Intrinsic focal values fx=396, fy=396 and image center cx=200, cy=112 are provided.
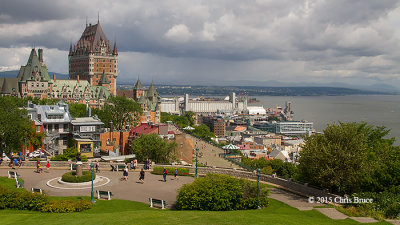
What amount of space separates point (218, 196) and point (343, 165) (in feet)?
36.7

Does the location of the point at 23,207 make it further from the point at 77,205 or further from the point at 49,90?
the point at 49,90

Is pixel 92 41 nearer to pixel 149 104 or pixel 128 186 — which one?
pixel 149 104

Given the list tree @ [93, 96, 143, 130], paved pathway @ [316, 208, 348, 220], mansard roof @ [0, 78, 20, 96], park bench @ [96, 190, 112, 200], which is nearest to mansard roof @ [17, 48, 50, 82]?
mansard roof @ [0, 78, 20, 96]

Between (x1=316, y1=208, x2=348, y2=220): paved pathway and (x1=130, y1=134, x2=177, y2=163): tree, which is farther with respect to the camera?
(x1=130, y1=134, x2=177, y2=163): tree

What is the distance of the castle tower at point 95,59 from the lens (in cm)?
14338

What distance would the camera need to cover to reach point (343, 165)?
29.6 m

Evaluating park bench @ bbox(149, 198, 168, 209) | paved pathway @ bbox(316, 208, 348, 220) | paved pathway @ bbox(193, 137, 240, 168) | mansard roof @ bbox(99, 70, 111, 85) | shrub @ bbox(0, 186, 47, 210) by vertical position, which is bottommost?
paved pathway @ bbox(193, 137, 240, 168)

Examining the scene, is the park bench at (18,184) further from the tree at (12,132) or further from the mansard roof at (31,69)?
the mansard roof at (31,69)

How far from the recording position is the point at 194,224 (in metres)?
18.6

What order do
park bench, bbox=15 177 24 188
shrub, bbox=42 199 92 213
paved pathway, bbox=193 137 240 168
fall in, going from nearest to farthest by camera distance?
shrub, bbox=42 199 92 213 < park bench, bbox=15 177 24 188 < paved pathway, bbox=193 137 240 168

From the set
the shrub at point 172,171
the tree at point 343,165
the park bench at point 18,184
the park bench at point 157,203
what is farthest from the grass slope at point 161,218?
the shrub at point 172,171

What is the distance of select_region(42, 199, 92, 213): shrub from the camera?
74.1ft

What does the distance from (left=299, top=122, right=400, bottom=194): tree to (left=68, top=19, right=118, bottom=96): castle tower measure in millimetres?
115882

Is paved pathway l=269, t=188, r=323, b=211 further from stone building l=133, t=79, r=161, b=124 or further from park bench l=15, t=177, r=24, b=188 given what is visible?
stone building l=133, t=79, r=161, b=124
